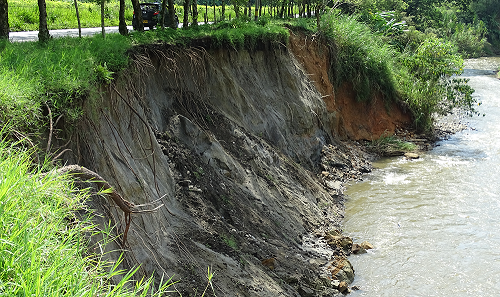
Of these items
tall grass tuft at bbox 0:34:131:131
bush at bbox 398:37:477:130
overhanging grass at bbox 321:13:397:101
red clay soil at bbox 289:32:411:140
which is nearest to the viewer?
tall grass tuft at bbox 0:34:131:131

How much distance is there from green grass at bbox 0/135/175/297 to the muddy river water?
6973mm

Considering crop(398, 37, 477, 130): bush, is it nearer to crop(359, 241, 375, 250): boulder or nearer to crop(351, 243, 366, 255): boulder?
crop(359, 241, 375, 250): boulder

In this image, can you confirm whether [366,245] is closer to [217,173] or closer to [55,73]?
[217,173]

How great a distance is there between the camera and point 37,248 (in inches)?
107

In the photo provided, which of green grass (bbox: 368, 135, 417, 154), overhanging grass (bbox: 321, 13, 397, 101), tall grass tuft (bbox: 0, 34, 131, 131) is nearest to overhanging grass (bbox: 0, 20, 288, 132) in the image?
tall grass tuft (bbox: 0, 34, 131, 131)

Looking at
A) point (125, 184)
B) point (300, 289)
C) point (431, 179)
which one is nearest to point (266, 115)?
point (431, 179)

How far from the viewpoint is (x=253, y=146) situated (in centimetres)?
1202

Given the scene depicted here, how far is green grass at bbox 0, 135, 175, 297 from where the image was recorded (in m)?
2.59

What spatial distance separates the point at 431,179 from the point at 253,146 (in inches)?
258

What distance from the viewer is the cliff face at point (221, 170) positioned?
693 centimetres

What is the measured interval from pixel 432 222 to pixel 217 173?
584 cm

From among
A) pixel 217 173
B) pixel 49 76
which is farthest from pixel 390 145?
pixel 49 76

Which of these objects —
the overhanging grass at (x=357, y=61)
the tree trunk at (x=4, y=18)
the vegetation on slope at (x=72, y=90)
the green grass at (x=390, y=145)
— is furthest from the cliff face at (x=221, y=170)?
the overhanging grass at (x=357, y=61)

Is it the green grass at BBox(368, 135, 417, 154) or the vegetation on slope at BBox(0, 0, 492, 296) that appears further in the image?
the green grass at BBox(368, 135, 417, 154)
